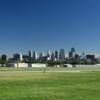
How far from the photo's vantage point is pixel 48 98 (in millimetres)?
20688

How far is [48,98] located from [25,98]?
4.81 feet

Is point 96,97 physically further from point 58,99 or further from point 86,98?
point 58,99

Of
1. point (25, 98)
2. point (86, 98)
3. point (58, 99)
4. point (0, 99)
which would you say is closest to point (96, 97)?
point (86, 98)

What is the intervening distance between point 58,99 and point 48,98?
0.70 m

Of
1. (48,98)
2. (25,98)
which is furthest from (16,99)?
(48,98)

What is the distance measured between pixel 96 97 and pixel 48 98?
10.8ft

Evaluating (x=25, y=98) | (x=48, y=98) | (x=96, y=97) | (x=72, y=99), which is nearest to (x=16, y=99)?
(x=25, y=98)

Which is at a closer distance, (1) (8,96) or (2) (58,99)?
(2) (58,99)

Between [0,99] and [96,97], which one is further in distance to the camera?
[96,97]

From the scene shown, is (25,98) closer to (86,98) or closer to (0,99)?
(0,99)

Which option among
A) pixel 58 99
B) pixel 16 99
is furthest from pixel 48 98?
pixel 16 99

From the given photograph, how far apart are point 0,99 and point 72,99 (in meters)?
4.48

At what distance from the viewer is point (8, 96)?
2170cm

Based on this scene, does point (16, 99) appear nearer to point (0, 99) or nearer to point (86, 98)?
point (0, 99)
